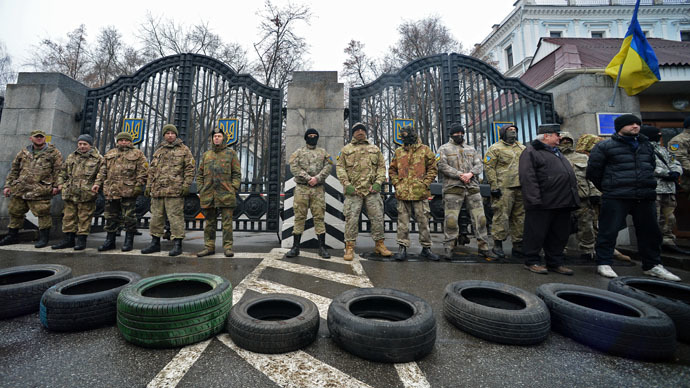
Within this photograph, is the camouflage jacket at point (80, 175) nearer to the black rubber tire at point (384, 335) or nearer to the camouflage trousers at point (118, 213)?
the camouflage trousers at point (118, 213)

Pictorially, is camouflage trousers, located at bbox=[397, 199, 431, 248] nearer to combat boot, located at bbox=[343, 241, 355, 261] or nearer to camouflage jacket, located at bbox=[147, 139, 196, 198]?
combat boot, located at bbox=[343, 241, 355, 261]

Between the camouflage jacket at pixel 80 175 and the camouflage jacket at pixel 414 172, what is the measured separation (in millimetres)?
5391

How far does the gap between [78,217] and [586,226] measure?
30.2 ft

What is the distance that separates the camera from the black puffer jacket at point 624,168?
11.7 ft

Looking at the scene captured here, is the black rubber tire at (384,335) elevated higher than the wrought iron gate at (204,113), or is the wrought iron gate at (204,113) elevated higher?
the wrought iron gate at (204,113)

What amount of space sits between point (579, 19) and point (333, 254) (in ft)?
122

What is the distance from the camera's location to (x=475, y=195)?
4.73 meters

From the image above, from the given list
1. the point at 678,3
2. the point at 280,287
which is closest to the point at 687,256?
the point at 280,287

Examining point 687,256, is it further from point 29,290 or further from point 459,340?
point 29,290

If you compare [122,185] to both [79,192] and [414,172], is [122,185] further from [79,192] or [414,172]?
[414,172]

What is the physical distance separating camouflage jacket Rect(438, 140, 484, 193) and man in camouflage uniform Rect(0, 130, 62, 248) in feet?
24.2

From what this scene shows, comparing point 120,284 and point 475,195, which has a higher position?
point 475,195

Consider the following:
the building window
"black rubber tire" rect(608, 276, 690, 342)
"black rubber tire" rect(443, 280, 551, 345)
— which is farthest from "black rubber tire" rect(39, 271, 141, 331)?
the building window

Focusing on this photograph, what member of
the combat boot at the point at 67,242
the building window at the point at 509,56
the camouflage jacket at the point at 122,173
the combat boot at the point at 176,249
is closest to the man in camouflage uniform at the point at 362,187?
the combat boot at the point at 176,249
